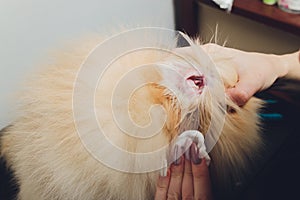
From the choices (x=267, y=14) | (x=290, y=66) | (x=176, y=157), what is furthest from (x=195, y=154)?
(x=267, y=14)

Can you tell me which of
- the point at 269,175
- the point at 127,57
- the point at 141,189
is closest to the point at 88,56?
the point at 127,57

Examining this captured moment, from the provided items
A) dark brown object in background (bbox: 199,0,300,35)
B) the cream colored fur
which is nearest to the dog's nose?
the cream colored fur

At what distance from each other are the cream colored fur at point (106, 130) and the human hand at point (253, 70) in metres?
0.01

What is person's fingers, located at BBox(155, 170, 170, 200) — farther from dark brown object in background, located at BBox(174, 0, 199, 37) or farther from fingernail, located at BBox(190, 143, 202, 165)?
dark brown object in background, located at BBox(174, 0, 199, 37)

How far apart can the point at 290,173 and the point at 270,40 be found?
1.20 ft

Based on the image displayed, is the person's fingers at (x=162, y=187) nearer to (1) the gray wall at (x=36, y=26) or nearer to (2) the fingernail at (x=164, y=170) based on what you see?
(2) the fingernail at (x=164, y=170)

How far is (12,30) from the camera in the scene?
0.68 meters

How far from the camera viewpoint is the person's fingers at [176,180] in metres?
0.42

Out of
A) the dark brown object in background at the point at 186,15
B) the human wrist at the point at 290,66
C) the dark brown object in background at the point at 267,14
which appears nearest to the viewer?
the human wrist at the point at 290,66

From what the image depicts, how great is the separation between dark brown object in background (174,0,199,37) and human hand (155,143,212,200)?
479 mm

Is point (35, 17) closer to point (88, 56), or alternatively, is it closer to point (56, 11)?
point (56, 11)

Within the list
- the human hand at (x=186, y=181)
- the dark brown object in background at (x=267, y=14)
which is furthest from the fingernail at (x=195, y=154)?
the dark brown object in background at (x=267, y=14)

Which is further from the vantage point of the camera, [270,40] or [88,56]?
[270,40]

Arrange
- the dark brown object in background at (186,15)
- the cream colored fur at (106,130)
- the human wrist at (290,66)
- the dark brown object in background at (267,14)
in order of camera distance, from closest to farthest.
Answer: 1. the cream colored fur at (106,130)
2. the human wrist at (290,66)
3. the dark brown object in background at (267,14)
4. the dark brown object in background at (186,15)
